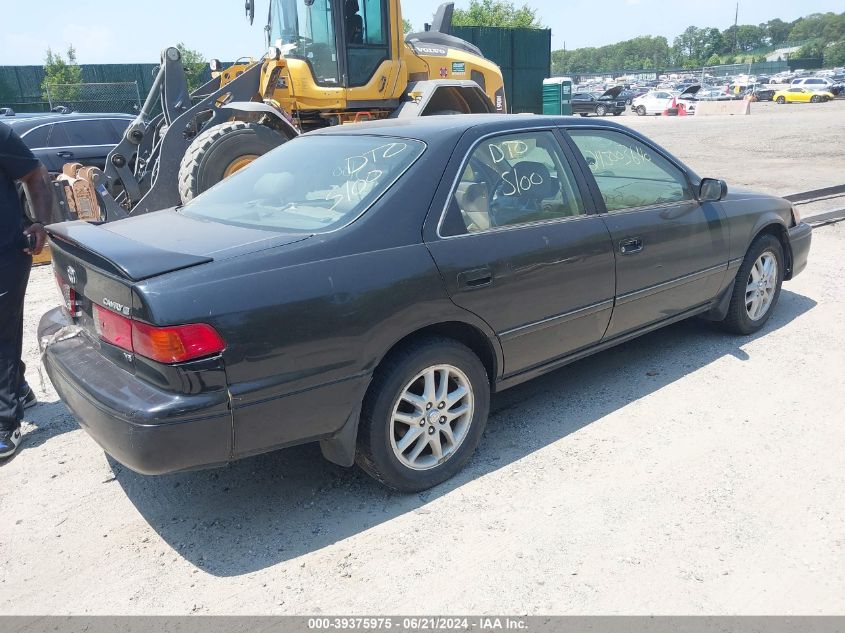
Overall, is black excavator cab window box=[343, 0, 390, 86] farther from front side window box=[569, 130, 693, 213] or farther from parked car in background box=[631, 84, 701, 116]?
parked car in background box=[631, 84, 701, 116]

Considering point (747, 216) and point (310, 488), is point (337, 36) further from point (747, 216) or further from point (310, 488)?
point (310, 488)

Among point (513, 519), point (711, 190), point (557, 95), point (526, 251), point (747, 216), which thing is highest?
point (557, 95)

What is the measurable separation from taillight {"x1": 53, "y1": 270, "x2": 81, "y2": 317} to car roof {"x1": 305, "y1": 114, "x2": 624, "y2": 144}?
1.60m

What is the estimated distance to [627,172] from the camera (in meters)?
4.15

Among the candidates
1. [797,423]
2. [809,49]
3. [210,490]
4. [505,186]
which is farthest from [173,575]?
[809,49]

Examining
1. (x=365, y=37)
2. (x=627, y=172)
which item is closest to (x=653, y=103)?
(x=365, y=37)

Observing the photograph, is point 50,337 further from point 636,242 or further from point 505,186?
point 636,242

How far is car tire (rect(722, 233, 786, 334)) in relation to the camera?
4746 mm

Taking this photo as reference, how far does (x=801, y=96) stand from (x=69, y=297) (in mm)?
51222

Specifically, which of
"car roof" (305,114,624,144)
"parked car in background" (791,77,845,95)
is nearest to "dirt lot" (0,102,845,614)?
"car roof" (305,114,624,144)

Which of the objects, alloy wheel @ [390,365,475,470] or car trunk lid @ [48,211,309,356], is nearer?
car trunk lid @ [48,211,309,356]

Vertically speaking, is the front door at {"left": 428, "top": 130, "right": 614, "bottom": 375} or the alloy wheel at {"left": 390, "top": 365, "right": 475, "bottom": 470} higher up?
the front door at {"left": 428, "top": 130, "right": 614, "bottom": 375}
